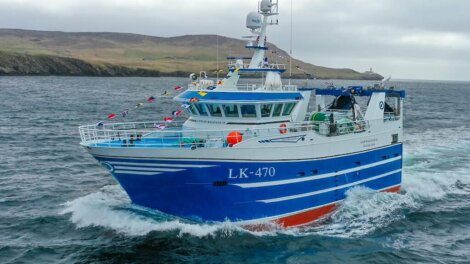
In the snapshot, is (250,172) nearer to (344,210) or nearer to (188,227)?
(188,227)

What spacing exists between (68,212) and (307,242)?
11.6 m

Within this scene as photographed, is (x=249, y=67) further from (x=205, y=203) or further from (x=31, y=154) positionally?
(x=31, y=154)

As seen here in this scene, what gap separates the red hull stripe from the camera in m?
23.6

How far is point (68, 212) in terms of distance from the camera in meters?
25.1

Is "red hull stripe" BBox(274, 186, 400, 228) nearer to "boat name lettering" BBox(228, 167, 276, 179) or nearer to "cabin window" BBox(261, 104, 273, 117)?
"boat name lettering" BBox(228, 167, 276, 179)

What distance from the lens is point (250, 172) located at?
22188 mm

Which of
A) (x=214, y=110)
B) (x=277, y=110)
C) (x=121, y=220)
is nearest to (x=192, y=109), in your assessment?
(x=214, y=110)

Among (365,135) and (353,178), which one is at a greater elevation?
(365,135)

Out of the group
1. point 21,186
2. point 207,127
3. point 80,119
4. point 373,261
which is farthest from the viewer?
point 80,119

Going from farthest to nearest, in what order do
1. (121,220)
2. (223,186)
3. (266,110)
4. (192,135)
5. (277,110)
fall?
(277,110) → (266,110) → (192,135) → (121,220) → (223,186)

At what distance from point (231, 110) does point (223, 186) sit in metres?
4.07

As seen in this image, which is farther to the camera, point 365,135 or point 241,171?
point 365,135

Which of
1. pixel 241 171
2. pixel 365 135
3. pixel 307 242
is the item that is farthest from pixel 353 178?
pixel 241 171

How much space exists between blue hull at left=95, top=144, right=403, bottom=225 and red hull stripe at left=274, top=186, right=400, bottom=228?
238 millimetres
